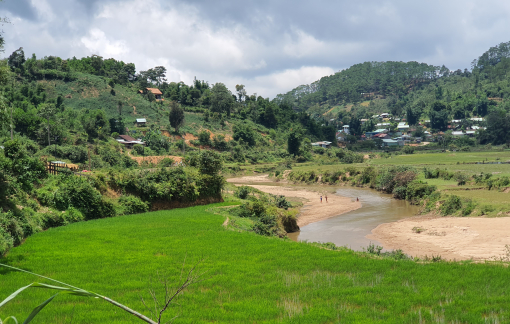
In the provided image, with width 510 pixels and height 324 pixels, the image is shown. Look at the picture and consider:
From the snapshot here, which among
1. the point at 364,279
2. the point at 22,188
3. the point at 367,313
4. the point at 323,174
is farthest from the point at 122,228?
the point at 323,174

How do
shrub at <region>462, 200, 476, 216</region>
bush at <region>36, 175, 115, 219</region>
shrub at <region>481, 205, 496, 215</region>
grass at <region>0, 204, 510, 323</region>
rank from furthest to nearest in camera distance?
shrub at <region>462, 200, 476, 216</region>
shrub at <region>481, 205, 496, 215</region>
bush at <region>36, 175, 115, 219</region>
grass at <region>0, 204, 510, 323</region>

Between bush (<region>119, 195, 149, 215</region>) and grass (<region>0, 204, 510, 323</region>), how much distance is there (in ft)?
32.7

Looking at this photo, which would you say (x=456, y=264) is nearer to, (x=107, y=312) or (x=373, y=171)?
(x=107, y=312)

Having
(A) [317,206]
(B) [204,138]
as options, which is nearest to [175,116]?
(B) [204,138]

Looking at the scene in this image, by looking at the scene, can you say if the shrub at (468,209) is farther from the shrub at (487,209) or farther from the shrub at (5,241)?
the shrub at (5,241)

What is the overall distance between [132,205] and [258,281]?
19.5 m

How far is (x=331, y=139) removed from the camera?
416 feet

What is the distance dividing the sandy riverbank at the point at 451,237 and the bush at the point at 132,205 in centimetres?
1643

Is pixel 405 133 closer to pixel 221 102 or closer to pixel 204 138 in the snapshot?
pixel 221 102

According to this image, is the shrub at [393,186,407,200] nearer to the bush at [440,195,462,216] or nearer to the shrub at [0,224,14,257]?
the bush at [440,195,462,216]

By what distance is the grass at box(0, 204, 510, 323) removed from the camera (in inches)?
369

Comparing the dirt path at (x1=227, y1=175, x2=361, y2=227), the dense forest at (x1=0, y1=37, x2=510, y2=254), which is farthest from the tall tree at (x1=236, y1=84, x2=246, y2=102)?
the dirt path at (x1=227, y1=175, x2=361, y2=227)

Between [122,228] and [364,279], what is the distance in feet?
44.7

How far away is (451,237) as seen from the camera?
23.7 meters
